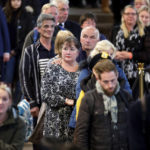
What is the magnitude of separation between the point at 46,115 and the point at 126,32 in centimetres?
274

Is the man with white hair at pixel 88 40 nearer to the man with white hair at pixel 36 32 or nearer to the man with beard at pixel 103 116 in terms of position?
the man with white hair at pixel 36 32

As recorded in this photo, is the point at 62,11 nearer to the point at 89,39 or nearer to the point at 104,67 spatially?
the point at 89,39

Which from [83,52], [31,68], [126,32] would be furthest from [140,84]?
[126,32]

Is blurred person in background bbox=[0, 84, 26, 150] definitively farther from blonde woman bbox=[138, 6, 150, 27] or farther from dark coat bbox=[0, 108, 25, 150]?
blonde woman bbox=[138, 6, 150, 27]

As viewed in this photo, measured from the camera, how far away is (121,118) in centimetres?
613

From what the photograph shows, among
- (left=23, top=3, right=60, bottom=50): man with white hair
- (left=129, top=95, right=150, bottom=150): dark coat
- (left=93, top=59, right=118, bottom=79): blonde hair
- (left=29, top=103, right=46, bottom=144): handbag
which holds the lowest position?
(left=29, top=103, right=46, bottom=144): handbag

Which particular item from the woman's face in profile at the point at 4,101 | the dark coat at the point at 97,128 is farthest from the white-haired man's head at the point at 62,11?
the woman's face in profile at the point at 4,101

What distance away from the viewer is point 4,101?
5.97 metres

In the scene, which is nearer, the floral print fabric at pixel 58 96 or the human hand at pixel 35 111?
the floral print fabric at pixel 58 96

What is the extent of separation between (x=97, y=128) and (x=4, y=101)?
34.6 inches

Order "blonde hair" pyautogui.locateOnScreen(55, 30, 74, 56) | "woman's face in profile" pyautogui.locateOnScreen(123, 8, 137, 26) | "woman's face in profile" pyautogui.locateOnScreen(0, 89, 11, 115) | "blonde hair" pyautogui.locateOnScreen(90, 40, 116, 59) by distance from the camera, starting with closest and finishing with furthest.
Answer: "woman's face in profile" pyautogui.locateOnScreen(0, 89, 11, 115) < "blonde hair" pyautogui.locateOnScreen(90, 40, 116, 59) < "blonde hair" pyautogui.locateOnScreen(55, 30, 74, 56) < "woman's face in profile" pyautogui.locateOnScreen(123, 8, 137, 26)

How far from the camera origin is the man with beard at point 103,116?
6039 millimetres

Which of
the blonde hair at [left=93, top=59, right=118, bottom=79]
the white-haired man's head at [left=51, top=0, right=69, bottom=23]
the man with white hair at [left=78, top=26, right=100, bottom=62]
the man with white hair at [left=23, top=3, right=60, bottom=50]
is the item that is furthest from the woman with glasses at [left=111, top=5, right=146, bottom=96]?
the blonde hair at [left=93, top=59, right=118, bottom=79]

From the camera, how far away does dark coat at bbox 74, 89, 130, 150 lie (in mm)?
6043
